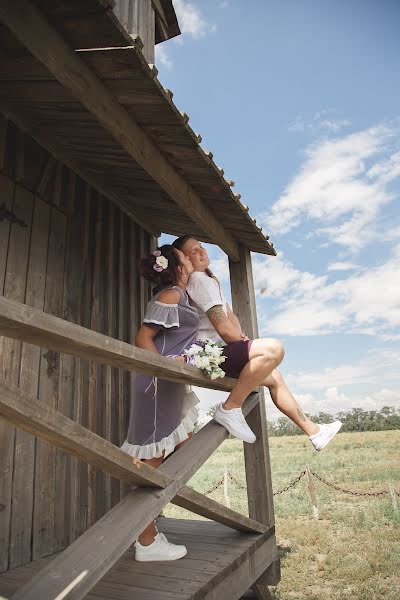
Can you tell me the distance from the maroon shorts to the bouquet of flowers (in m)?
0.22

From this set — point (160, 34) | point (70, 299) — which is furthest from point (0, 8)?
point (160, 34)

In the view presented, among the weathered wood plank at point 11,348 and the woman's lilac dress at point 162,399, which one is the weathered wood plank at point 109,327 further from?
the weathered wood plank at point 11,348

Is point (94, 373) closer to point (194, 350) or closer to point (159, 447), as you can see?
point (159, 447)

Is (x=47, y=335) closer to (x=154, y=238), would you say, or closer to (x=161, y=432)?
(x=161, y=432)

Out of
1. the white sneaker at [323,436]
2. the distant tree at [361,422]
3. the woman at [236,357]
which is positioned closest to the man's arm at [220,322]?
the woman at [236,357]

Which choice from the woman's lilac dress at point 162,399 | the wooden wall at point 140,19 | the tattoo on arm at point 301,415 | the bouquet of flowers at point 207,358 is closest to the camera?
the bouquet of flowers at point 207,358

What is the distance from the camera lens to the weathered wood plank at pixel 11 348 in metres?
2.71

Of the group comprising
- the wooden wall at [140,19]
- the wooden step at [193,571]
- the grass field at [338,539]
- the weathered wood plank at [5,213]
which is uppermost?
the wooden wall at [140,19]

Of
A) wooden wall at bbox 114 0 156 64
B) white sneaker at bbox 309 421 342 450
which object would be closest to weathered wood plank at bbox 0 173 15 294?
white sneaker at bbox 309 421 342 450

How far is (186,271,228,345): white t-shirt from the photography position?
9.94ft

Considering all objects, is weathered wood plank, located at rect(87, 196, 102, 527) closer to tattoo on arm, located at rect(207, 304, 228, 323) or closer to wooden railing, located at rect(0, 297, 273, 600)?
tattoo on arm, located at rect(207, 304, 228, 323)

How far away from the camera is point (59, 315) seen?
11.2ft

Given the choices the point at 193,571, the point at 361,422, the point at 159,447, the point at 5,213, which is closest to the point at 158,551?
the point at 193,571

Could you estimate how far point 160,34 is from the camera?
6.63 metres
